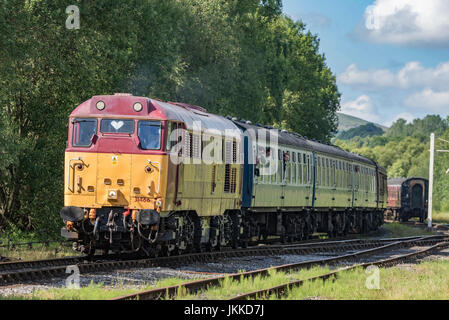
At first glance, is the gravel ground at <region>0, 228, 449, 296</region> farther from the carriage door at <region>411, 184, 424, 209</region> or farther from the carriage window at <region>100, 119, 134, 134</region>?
the carriage door at <region>411, 184, 424, 209</region>

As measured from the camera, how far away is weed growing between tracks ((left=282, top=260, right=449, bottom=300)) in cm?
1348

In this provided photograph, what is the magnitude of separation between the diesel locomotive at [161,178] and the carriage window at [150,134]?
23mm

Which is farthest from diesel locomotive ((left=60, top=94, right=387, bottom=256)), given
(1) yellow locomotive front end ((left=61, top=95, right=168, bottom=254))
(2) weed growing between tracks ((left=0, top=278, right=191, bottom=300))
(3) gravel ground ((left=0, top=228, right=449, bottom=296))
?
(2) weed growing between tracks ((left=0, top=278, right=191, bottom=300))

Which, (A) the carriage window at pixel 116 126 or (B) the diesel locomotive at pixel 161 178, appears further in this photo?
(A) the carriage window at pixel 116 126

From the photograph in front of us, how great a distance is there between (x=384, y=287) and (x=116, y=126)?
729cm

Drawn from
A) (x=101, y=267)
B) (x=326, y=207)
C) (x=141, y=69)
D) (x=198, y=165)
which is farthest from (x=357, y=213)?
(x=101, y=267)

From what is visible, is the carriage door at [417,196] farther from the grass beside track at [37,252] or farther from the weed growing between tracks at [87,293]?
the weed growing between tracks at [87,293]

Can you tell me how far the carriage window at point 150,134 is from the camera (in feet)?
60.3
